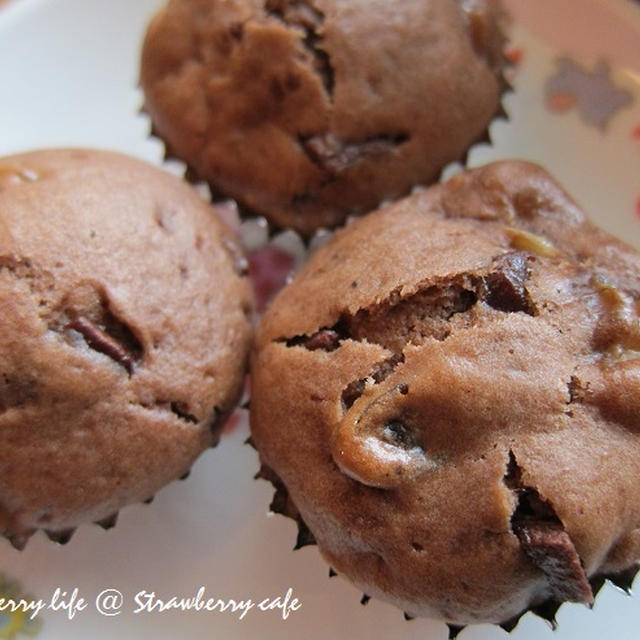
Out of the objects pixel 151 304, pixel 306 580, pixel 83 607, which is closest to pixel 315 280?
pixel 151 304

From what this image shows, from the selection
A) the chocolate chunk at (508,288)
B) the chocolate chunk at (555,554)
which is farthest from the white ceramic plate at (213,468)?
the chocolate chunk at (508,288)

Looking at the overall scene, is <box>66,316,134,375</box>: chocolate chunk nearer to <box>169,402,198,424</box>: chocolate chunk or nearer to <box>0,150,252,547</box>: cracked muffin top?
<box>0,150,252,547</box>: cracked muffin top

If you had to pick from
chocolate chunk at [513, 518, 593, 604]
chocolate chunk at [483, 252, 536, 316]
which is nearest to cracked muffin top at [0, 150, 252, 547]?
chocolate chunk at [483, 252, 536, 316]

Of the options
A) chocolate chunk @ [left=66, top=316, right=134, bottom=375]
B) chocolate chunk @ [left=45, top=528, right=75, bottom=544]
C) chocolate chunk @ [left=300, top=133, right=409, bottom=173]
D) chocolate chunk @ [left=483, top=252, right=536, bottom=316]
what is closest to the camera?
chocolate chunk @ [left=483, top=252, right=536, bottom=316]

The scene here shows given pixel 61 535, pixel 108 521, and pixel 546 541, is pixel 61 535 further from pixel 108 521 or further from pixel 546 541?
pixel 546 541

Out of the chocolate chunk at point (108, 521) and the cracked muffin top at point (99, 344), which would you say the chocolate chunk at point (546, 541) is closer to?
the cracked muffin top at point (99, 344)

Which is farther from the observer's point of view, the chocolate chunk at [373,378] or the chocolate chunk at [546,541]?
the chocolate chunk at [373,378]

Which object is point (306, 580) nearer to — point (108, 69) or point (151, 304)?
point (151, 304)

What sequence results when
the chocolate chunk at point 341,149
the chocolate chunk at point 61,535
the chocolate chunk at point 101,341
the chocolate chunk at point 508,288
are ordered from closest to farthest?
the chocolate chunk at point 508,288, the chocolate chunk at point 101,341, the chocolate chunk at point 61,535, the chocolate chunk at point 341,149
